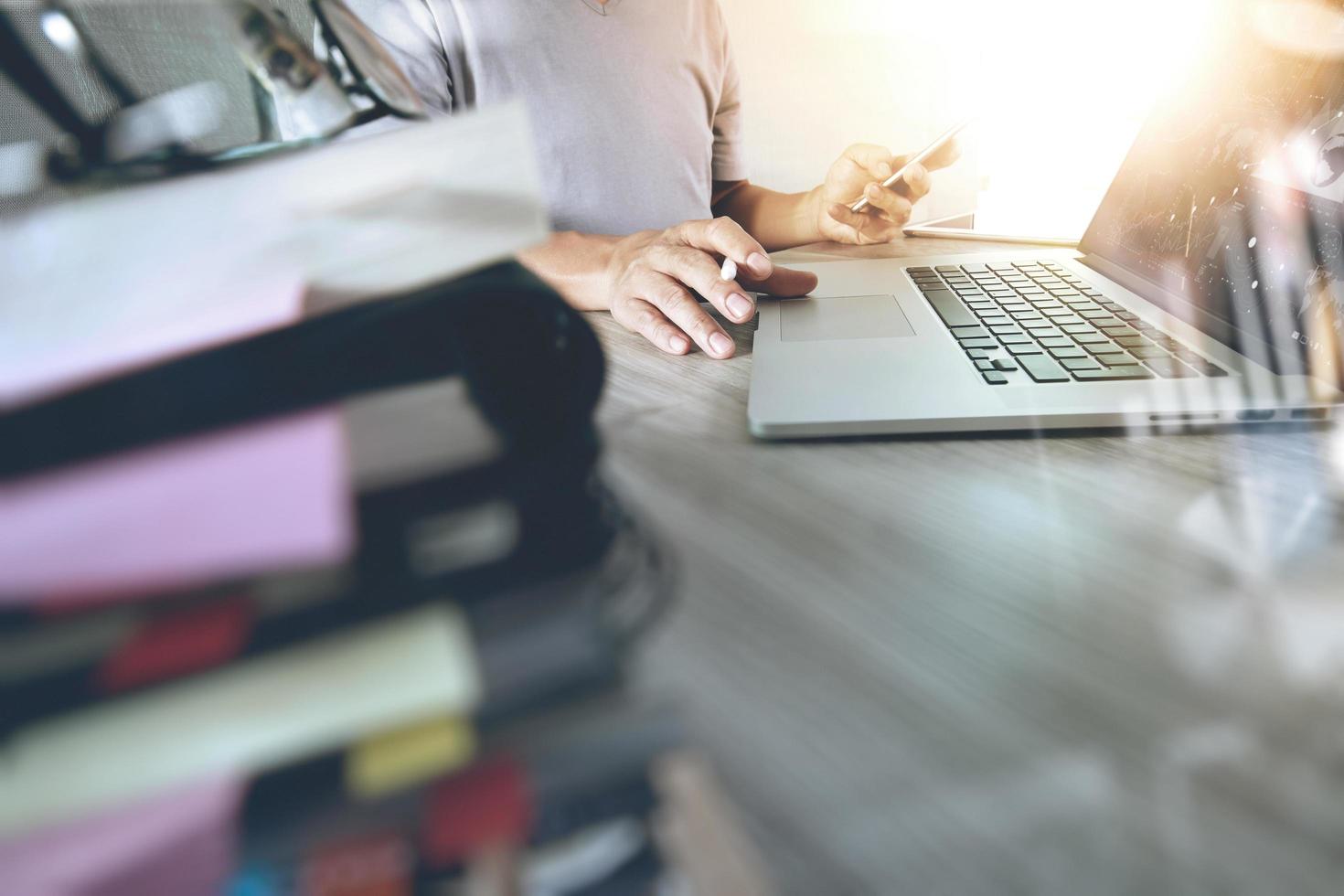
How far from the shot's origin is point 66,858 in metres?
0.13

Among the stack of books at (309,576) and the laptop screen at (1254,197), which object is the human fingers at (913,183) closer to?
the laptop screen at (1254,197)

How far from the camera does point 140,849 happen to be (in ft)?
0.43

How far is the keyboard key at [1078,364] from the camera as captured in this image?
355mm

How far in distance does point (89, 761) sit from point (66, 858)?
2cm

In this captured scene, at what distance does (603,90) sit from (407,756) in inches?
36.6

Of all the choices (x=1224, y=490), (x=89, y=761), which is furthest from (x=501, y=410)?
(x=1224, y=490)

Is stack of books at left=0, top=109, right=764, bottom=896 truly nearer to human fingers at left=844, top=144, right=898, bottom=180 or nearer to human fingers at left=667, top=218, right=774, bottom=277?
human fingers at left=667, top=218, right=774, bottom=277

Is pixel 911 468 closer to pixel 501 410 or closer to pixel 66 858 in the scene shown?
pixel 501 410

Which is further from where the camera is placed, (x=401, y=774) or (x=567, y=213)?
(x=567, y=213)

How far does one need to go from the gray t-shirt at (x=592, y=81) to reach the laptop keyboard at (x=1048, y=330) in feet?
1.69

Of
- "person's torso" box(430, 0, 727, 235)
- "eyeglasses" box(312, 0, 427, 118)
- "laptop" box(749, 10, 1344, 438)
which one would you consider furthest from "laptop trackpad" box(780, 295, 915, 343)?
"person's torso" box(430, 0, 727, 235)

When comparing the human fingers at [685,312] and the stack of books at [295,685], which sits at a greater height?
the stack of books at [295,685]

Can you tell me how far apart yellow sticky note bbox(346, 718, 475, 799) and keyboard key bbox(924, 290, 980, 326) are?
38 cm

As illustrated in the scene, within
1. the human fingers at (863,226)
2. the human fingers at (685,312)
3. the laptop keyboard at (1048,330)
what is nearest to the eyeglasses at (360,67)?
the human fingers at (685,312)
